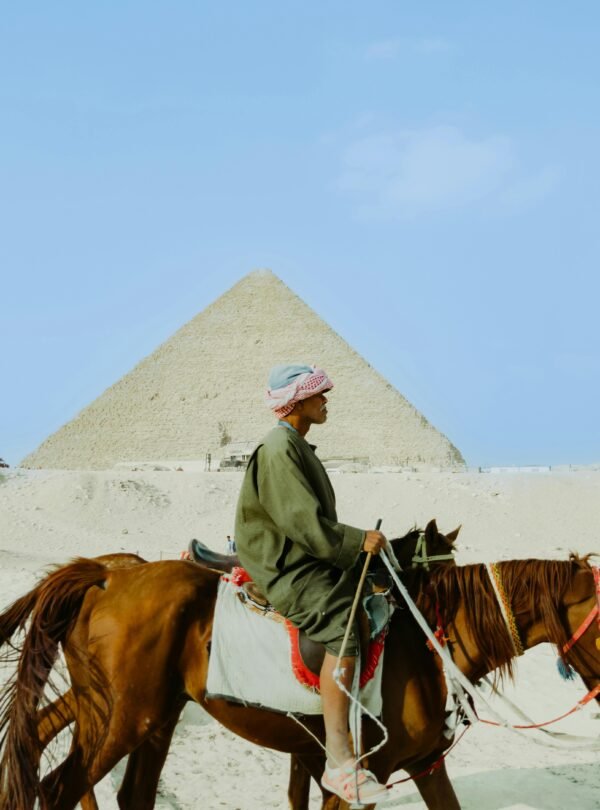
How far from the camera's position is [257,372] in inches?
4382

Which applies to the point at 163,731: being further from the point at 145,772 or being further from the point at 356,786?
the point at 356,786

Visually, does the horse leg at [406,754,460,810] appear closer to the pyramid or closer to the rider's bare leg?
the rider's bare leg

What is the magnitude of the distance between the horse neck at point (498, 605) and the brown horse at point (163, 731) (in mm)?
116

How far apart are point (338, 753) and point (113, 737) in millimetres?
853

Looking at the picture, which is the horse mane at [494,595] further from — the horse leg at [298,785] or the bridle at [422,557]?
the horse leg at [298,785]

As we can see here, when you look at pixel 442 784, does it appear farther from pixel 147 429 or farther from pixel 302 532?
pixel 147 429

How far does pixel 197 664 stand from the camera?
3.52 metres

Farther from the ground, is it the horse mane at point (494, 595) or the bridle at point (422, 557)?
the bridle at point (422, 557)

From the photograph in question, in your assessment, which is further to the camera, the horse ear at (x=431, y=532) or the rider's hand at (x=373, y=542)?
the horse ear at (x=431, y=532)

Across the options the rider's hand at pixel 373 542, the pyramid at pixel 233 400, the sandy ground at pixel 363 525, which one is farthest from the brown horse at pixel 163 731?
the pyramid at pixel 233 400

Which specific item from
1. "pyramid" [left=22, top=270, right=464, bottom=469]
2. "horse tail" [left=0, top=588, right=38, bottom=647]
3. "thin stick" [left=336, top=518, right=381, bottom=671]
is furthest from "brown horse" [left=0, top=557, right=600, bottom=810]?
"pyramid" [left=22, top=270, right=464, bottom=469]

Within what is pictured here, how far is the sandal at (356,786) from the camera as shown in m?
3.15

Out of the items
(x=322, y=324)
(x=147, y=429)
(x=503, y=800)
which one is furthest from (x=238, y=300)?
(x=503, y=800)

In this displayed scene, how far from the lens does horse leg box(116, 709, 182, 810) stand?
383cm
